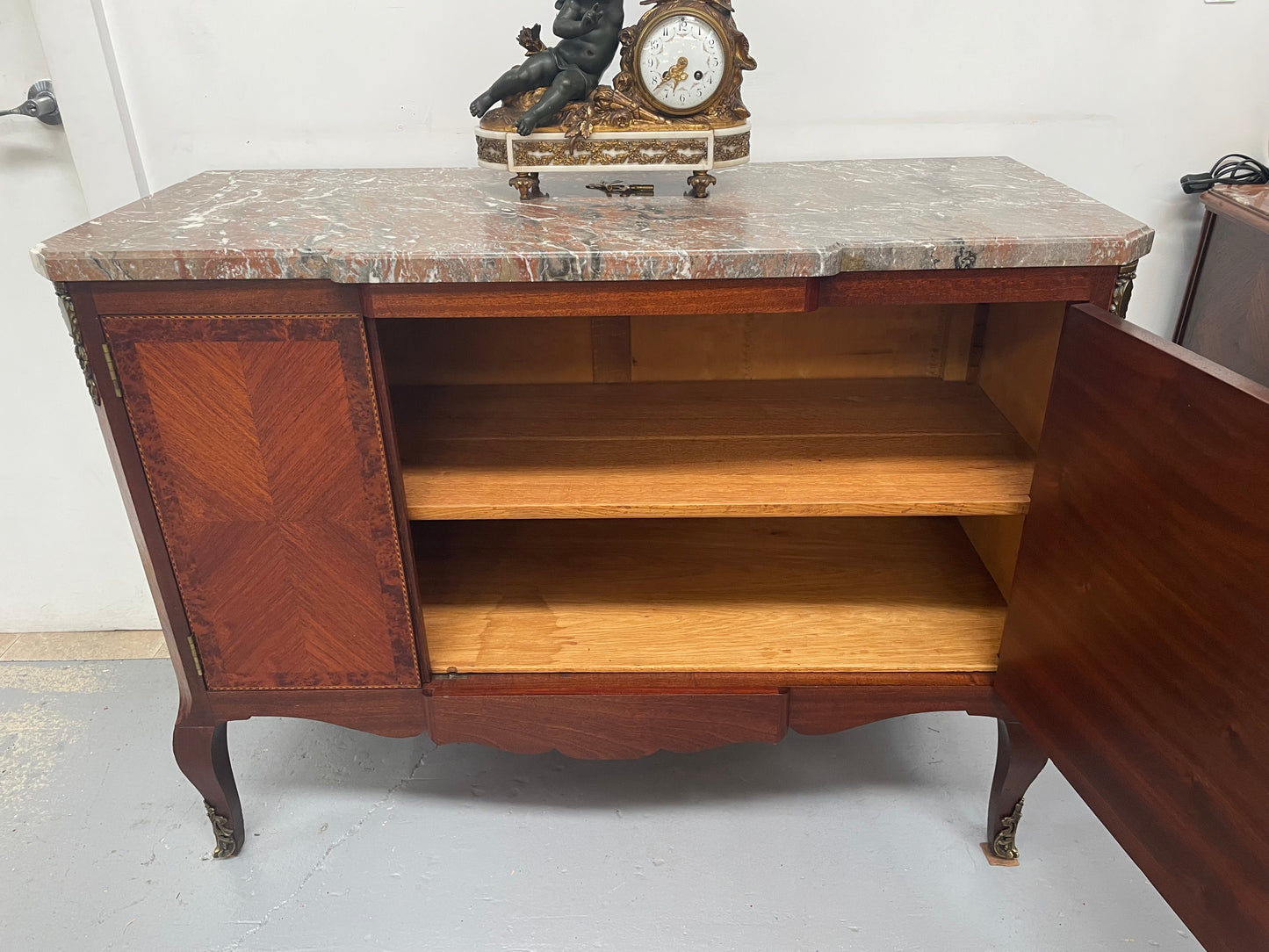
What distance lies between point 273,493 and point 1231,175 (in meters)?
1.76

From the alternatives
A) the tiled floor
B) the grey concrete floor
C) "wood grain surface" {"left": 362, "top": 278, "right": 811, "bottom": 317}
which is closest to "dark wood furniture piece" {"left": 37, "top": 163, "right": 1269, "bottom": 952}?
"wood grain surface" {"left": 362, "top": 278, "right": 811, "bottom": 317}

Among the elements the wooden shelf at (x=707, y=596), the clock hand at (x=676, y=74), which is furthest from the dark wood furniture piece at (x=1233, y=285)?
the clock hand at (x=676, y=74)

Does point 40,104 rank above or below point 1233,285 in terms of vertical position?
above

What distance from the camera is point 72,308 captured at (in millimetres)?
1132

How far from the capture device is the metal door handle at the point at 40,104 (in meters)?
1.66

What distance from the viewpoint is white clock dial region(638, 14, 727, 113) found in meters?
1.23

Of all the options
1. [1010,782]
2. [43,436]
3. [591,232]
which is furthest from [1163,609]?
[43,436]

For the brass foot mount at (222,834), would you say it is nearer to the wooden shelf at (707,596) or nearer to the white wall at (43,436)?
the wooden shelf at (707,596)

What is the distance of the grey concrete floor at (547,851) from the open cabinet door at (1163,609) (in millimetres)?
430

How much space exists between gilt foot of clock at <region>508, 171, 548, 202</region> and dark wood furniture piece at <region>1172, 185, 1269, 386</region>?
3.84ft

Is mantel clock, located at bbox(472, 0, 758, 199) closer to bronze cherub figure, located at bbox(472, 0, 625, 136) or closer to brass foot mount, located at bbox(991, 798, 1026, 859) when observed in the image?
bronze cherub figure, located at bbox(472, 0, 625, 136)

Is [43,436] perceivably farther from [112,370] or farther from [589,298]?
[589,298]

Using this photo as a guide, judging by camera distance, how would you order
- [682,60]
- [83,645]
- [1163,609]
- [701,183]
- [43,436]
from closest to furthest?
[1163,609], [682,60], [701,183], [43,436], [83,645]

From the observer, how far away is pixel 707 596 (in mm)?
1583
